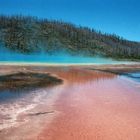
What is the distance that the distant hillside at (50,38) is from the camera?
12669cm

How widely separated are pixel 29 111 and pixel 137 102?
202 inches

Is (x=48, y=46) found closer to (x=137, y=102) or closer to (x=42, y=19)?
(x=42, y=19)

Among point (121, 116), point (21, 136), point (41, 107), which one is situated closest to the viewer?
point (21, 136)

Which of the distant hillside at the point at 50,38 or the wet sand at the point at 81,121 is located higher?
the distant hillside at the point at 50,38

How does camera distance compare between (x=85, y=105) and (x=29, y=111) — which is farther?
(x=85, y=105)

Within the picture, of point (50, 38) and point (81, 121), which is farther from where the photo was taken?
point (50, 38)

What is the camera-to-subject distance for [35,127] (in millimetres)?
9586

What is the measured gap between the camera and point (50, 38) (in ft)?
449

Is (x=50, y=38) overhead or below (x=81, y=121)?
overhead

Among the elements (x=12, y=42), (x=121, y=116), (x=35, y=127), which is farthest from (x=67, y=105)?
(x=12, y=42)

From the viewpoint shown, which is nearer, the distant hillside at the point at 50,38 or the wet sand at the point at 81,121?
the wet sand at the point at 81,121

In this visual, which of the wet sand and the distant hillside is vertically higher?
the distant hillside

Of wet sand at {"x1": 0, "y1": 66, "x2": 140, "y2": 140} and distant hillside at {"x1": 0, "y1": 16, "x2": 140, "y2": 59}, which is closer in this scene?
wet sand at {"x1": 0, "y1": 66, "x2": 140, "y2": 140}

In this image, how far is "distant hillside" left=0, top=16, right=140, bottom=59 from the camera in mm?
126694
